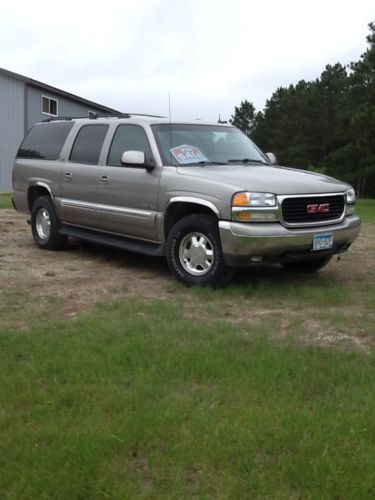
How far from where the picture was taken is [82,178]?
7.65 meters

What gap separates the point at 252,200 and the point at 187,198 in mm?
754

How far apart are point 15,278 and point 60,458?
4.03 m

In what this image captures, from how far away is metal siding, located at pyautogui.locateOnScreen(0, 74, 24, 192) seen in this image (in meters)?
28.9

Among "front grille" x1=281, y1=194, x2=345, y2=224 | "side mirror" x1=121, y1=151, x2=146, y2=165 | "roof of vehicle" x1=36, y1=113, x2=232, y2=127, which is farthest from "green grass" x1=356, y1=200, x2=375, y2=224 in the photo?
"side mirror" x1=121, y1=151, x2=146, y2=165

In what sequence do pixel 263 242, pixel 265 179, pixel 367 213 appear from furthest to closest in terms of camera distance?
pixel 367 213, pixel 265 179, pixel 263 242

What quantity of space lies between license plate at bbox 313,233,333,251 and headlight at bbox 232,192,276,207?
0.62m

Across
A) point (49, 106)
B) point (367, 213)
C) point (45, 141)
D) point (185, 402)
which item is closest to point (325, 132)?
point (49, 106)

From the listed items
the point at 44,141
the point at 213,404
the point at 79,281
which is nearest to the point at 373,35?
the point at 44,141

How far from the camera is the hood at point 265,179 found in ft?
19.2

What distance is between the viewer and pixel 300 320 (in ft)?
16.5

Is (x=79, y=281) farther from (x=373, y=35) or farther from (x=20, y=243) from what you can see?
(x=373, y=35)

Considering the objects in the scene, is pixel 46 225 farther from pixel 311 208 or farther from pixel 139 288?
pixel 311 208

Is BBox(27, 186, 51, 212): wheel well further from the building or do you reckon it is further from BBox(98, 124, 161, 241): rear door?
the building

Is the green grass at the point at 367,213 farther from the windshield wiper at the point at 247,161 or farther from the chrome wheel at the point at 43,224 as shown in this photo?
the chrome wheel at the point at 43,224
